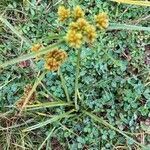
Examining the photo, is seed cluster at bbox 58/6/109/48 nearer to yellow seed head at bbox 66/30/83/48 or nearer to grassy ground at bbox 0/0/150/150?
yellow seed head at bbox 66/30/83/48

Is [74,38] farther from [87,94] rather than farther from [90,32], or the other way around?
[87,94]

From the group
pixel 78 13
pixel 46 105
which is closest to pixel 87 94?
pixel 46 105

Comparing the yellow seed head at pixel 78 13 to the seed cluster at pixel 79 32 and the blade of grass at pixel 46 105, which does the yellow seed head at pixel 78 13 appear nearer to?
the seed cluster at pixel 79 32

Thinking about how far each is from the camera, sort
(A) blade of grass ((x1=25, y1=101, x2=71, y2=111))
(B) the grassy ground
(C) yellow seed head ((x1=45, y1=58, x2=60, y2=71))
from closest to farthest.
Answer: (C) yellow seed head ((x1=45, y1=58, x2=60, y2=71)) < (A) blade of grass ((x1=25, y1=101, x2=71, y2=111)) < (B) the grassy ground

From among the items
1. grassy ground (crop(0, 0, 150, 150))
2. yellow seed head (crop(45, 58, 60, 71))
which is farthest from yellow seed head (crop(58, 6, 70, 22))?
grassy ground (crop(0, 0, 150, 150))

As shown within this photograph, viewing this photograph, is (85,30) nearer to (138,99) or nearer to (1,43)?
(138,99)

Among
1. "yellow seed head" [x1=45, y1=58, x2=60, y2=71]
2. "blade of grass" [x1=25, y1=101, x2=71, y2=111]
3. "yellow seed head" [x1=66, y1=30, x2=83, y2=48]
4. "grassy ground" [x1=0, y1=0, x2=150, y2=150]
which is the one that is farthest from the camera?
"grassy ground" [x1=0, y1=0, x2=150, y2=150]

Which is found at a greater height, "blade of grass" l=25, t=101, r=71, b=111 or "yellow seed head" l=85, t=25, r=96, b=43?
"yellow seed head" l=85, t=25, r=96, b=43

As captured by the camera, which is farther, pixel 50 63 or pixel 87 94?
pixel 87 94

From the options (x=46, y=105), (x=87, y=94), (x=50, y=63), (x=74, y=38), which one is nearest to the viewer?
(x=74, y=38)
